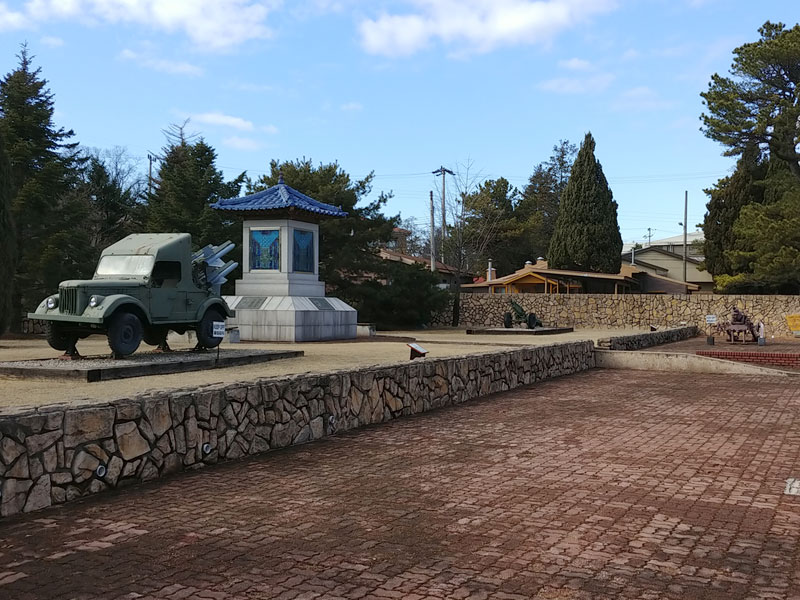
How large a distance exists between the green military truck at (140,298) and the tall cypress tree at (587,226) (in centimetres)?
3674

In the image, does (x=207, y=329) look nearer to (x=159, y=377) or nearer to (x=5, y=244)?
(x=159, y=377)

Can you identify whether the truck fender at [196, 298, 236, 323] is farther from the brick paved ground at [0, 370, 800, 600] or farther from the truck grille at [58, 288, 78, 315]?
the brick paved ground at [0, 370, 800, 600]

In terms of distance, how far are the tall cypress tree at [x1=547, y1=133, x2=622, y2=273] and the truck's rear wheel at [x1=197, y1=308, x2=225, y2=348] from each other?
1472 inches

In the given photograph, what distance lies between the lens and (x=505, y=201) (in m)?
56.8

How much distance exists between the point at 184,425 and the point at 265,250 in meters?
16.2

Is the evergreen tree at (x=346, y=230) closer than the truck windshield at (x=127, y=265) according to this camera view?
No

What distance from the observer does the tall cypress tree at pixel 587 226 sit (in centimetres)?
4838

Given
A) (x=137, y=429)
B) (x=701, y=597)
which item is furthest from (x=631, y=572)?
(x=137, y=429)

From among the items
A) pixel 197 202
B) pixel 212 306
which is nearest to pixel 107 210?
pixel 197 202

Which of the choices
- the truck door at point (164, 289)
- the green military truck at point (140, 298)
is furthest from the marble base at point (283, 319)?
the truck door at point (164, 289)

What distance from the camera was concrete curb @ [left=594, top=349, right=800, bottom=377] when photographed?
1627 cm

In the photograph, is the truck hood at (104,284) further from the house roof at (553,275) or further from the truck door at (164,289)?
the house roof at (553,275)

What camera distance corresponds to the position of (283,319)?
20.4 m

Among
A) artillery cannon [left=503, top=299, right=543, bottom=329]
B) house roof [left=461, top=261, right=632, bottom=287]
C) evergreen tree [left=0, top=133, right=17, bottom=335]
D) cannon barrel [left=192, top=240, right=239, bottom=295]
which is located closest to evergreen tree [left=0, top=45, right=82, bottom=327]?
evergreen tree [left=0, top=133, right=17, bottom=335]
